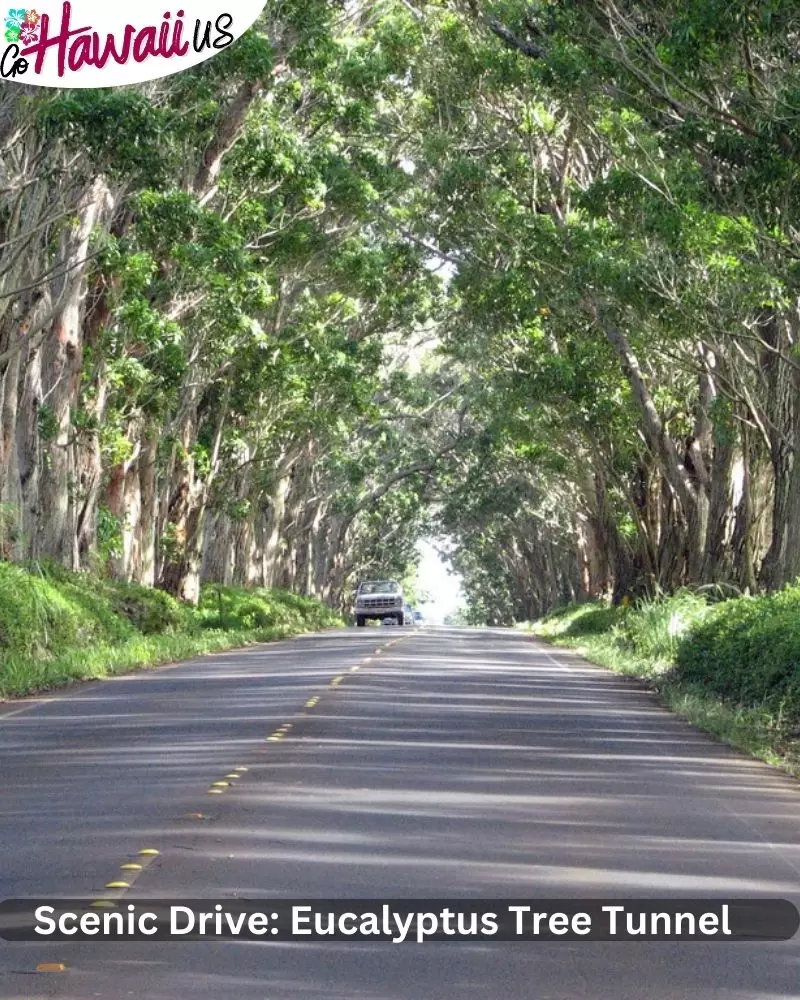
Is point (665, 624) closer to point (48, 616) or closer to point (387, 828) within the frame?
point (48, 616)

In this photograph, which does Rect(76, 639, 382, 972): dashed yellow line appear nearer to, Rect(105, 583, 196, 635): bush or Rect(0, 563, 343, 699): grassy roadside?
Rect(0, 563, 343, 699): grassy roadside

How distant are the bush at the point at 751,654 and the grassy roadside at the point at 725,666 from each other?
0.04 ft

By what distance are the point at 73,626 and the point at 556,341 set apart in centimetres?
1648

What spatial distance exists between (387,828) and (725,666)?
1260cm

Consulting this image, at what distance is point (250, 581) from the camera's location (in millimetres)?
60156

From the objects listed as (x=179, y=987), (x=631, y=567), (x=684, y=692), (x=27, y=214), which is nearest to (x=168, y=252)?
(x=27, y=214)

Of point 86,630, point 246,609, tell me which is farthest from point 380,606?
point 86,630

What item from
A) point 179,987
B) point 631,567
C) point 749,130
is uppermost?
point 749,130

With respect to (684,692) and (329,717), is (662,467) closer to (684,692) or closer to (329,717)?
(684,692)

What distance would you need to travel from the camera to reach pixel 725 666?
23.5 metres

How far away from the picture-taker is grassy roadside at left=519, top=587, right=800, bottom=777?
1928 cm

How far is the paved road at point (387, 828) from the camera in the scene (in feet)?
25.0

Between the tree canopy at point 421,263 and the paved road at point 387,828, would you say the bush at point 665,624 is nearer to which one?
the tree canopy at point 421,263

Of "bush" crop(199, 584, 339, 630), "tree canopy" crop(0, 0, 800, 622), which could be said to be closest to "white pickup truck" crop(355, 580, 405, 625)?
"bush" crop(199, 584, 339, 630)
